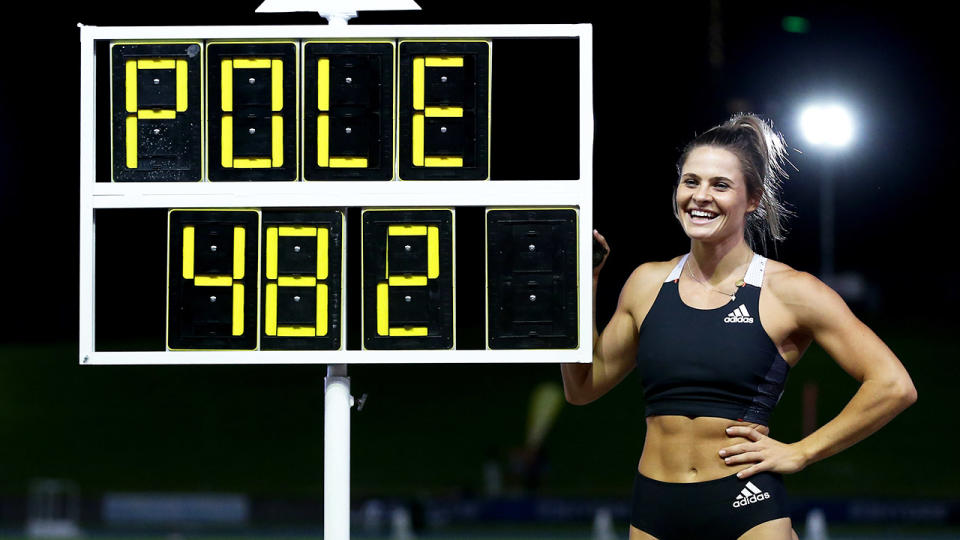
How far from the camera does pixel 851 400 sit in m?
3.44

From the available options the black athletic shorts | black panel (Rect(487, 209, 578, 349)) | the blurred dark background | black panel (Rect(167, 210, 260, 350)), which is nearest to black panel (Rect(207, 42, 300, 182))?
black panel (Rect(167, 210, 260, 350))

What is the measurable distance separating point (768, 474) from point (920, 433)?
19.0 meters

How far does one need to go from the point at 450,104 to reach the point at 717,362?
1.23 metres

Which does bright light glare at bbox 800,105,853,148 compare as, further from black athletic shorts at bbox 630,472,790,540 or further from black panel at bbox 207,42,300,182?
black athletic shorts at bbox 630,472,790,540

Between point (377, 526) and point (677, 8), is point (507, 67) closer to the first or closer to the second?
point (677, 8)

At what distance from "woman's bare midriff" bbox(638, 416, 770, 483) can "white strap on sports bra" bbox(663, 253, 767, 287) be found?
1.34 feet

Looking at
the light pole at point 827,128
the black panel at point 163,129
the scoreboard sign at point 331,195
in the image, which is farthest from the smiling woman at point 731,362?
the light pole at point 827,128

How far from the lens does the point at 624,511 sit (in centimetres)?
1569

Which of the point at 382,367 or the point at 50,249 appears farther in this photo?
the point at 382,367

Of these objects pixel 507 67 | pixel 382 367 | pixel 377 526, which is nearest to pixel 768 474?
pixel 377 526

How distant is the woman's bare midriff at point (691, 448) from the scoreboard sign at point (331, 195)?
1.93 ft

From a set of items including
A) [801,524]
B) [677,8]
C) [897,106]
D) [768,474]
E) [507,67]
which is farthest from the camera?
[897,106]

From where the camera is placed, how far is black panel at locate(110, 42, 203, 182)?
4.12m

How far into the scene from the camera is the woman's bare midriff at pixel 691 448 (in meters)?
3.52
